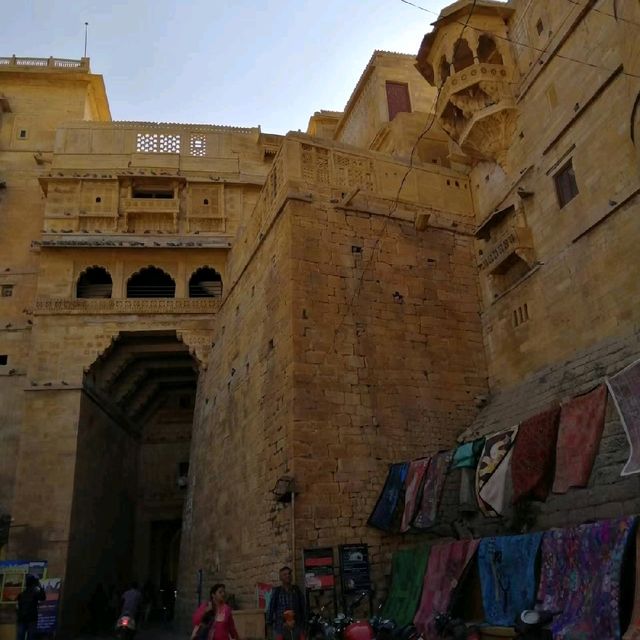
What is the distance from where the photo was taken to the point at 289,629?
6363 mm

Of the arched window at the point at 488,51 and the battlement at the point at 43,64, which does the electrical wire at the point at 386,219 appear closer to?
the arched window at the point at 488,51

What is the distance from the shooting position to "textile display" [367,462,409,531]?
8.80 m

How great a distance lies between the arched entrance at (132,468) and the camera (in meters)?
15.0

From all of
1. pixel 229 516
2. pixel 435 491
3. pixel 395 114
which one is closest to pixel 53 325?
pixel 229 516

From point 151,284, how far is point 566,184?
442 inches

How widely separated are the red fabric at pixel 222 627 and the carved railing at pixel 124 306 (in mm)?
10845

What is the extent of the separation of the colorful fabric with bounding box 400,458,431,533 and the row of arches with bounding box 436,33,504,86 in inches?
269

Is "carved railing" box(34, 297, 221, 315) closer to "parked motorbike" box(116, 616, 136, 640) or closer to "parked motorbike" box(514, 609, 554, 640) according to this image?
"parked motorbike" box(116, 616, 136, 640)

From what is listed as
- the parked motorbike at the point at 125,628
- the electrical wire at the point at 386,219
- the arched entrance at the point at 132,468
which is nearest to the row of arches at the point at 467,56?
the electrical wire at the point at 386,219

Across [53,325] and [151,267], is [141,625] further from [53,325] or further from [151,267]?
[151,267]

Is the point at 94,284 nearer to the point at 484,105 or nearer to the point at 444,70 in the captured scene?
the point at 444,70

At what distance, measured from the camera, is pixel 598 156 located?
8445 millimetres

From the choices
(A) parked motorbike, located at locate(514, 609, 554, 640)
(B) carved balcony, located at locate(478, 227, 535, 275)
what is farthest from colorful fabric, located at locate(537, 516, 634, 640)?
(B) carved balcony, located at locate(478, 227, 535, 275)

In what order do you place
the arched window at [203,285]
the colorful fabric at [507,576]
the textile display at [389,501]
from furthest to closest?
the arched window at [203,285] → the textile display at [389,501] → the colorful fabric at [507,576]
